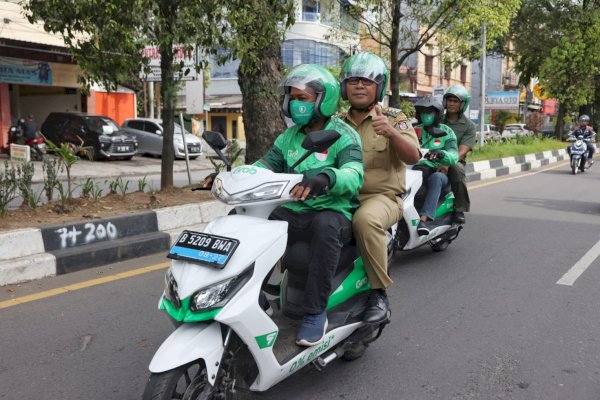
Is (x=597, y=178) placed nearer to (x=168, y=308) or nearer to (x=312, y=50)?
(x=168, y=308)

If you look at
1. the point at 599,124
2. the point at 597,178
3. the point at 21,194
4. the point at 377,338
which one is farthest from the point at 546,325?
the point at 599,124

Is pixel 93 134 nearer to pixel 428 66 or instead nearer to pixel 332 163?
pixel 332 163

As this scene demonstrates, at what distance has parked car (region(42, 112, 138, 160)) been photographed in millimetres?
19594

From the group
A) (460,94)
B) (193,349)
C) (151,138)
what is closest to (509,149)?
(151,138)

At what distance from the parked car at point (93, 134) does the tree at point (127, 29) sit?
485 inches

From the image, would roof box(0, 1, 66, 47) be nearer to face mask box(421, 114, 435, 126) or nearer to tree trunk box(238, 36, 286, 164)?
tree trunk box(238, 36, 286, 164)

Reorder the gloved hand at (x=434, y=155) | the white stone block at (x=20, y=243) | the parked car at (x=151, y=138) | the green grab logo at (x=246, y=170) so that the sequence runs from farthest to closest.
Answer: the parked car at (x=151, y=138)
the gloved hand at (x=434, y=155)
the white stone block at (x=20, y=243)
the green grab logo at (x=246, y=170)

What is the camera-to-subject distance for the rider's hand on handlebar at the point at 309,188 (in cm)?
260

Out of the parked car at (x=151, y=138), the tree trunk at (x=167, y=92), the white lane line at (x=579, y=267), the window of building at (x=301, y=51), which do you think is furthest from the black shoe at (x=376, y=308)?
the window of building at (x=301, y=51)

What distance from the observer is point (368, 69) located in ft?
11.3

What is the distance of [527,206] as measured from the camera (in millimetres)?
9711

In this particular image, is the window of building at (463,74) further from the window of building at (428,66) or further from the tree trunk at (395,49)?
the tree trunk at (395,49)

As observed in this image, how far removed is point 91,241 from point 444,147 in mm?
3577

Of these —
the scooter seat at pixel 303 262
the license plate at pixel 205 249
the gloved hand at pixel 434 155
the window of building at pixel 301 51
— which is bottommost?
the scooter seat at pixel 303 262
